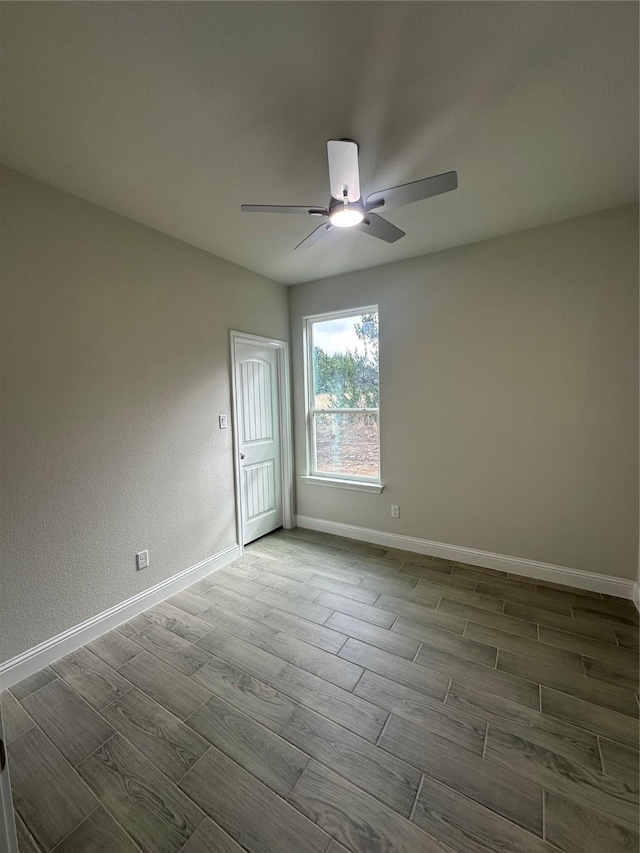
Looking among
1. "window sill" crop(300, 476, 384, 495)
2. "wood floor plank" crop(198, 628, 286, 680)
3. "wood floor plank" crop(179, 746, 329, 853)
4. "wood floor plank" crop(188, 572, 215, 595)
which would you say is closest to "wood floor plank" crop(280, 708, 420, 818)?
"wood floor plank" crop(179, 746, 329, 853)

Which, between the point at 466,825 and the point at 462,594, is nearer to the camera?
the point at 466,825

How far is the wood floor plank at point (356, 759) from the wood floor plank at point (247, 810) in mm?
Answer: 208

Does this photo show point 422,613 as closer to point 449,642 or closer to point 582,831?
point 449,642

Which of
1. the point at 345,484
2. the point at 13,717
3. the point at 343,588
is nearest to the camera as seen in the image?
the point at 13,717

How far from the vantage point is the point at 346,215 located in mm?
1763

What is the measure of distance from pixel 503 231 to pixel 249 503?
3.25m

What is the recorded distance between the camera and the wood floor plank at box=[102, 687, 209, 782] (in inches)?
56.2

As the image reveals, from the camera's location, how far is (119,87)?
4.51 ft

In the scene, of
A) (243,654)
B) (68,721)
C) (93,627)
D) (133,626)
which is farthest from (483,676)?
(93,627)

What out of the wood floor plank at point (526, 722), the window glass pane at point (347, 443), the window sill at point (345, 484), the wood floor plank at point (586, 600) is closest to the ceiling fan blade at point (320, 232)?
the window glass pane at point (347, 443)

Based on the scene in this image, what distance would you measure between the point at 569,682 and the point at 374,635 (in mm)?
1015

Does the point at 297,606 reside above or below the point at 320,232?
below

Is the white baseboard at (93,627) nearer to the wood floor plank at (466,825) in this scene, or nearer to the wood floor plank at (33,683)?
the wood floor plank at (33,683)

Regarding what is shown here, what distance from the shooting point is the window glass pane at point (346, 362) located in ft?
11.2
